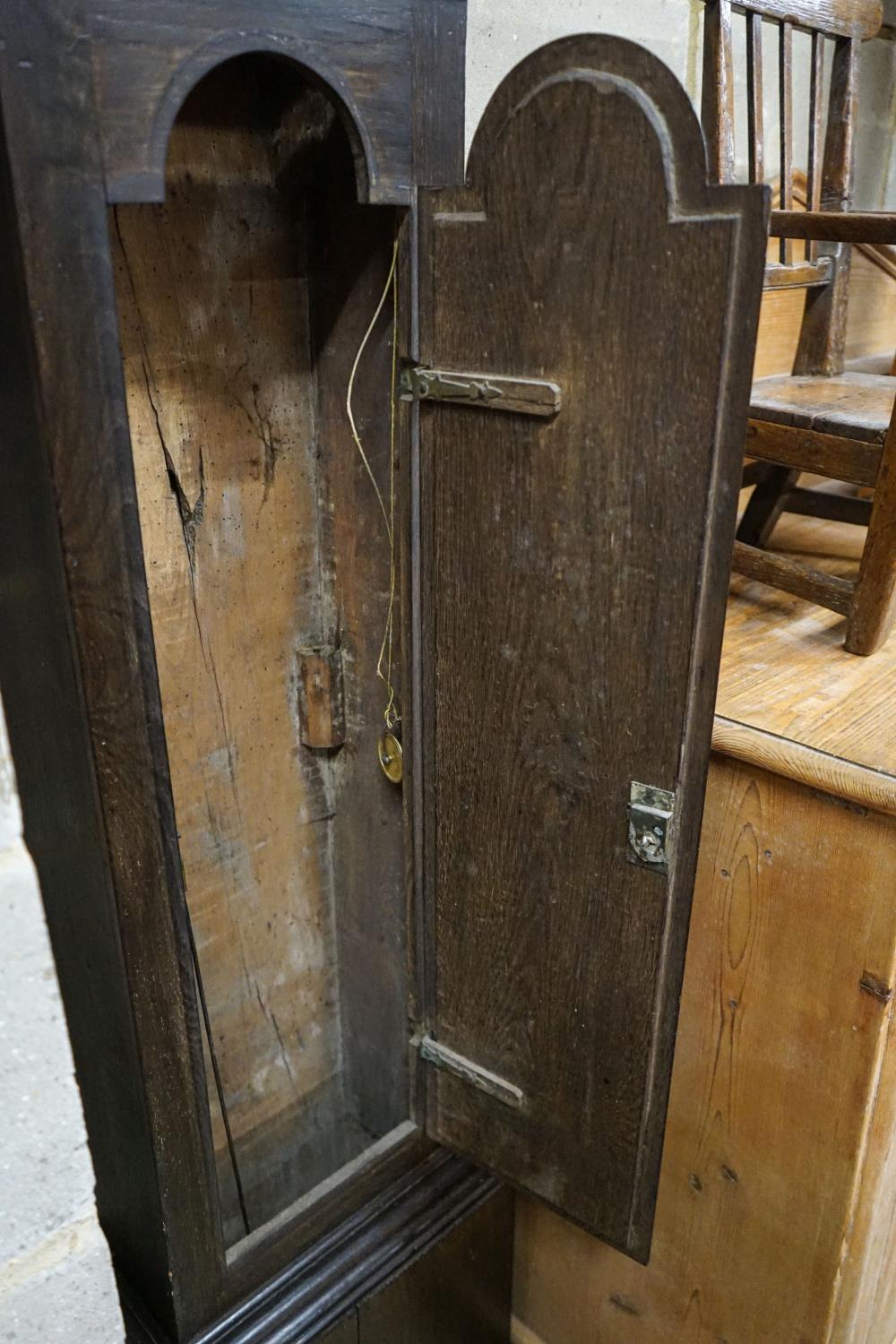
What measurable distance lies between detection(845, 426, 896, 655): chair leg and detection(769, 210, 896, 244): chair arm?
21 centimetres

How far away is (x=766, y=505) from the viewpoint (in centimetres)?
164

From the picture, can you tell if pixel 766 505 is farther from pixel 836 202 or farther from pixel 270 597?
pixel 270 597

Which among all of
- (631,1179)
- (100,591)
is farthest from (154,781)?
(631,1179)

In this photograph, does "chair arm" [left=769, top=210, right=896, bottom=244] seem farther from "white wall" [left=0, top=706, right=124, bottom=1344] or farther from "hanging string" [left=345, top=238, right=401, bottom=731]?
"white wall" [left=0, top=706, right=124, bottom=1344]

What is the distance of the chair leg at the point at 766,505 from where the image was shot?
1.63 metres

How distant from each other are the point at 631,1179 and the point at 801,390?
3.44 feet

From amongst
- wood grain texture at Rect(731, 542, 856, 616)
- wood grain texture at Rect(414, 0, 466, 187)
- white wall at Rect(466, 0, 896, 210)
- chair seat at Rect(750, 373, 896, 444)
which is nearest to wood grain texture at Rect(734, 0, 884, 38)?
white wall at Rect(466, 0, 896, 210)

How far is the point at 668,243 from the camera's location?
2.78ft

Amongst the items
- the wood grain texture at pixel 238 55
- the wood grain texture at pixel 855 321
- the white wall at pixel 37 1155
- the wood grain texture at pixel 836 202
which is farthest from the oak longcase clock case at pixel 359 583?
the wood grain texture at pixel 855 321

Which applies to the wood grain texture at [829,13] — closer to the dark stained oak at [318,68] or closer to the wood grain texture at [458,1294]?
the dark stained oak at [318,68]

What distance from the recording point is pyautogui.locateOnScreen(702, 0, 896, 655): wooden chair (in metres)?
1.25

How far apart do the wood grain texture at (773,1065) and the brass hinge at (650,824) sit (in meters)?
0.20

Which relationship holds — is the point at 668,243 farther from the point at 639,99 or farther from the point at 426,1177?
the point at 426,1177

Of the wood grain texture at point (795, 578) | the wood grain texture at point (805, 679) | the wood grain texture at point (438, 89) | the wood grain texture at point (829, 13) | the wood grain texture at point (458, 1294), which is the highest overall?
the wood grain texture at point (829, 13)
